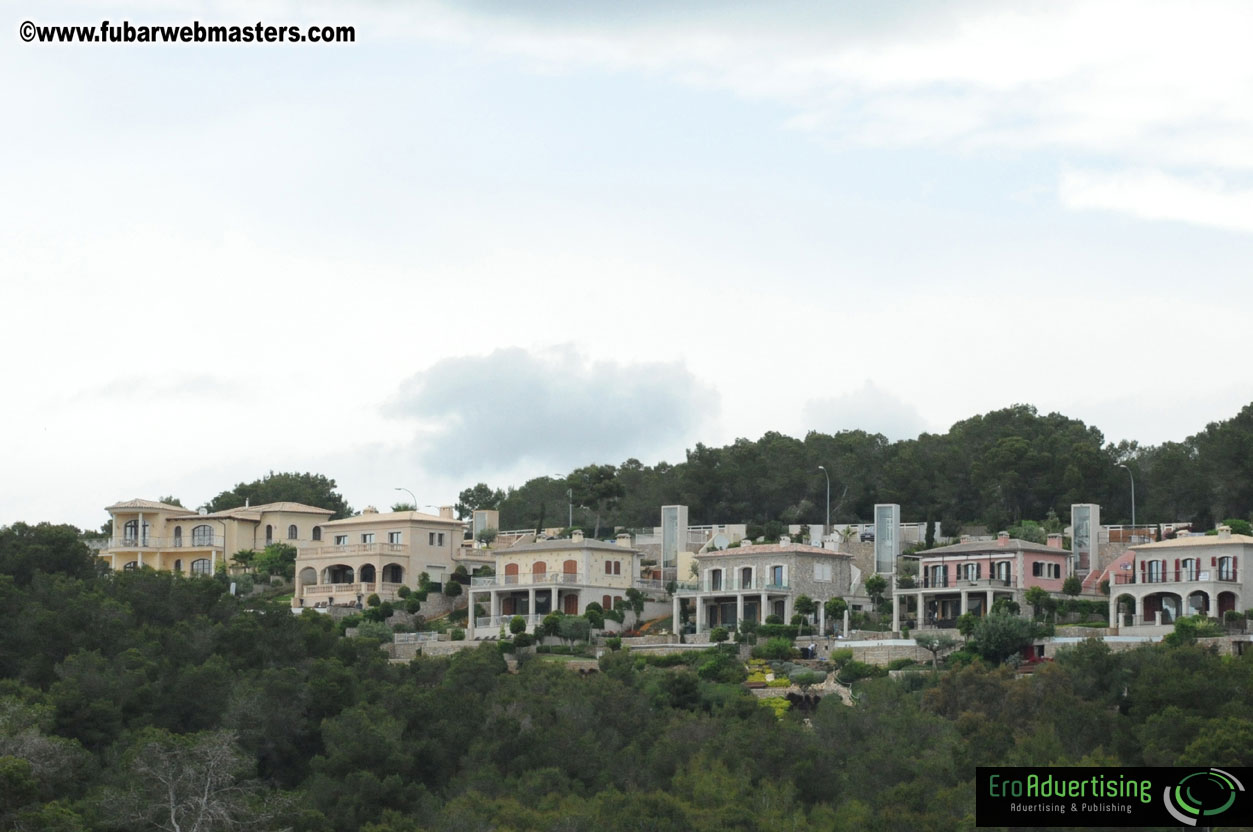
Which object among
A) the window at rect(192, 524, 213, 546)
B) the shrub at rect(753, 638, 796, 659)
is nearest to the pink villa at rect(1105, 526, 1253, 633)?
the shrub at rect(753, 638, 796, 659)

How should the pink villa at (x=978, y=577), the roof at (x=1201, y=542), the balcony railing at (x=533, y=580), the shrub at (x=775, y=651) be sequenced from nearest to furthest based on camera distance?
the shrub at (x=775, y=651)
the roof at (x=1201, y=542)
the pink villa at (x=978, y=577)
the balcony railing at (x=533, y=580)

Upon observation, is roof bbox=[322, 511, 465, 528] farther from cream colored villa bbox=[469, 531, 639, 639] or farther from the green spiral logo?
the green spiral logo

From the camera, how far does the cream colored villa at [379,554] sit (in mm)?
105750

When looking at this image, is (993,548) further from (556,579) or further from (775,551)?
(556,579)

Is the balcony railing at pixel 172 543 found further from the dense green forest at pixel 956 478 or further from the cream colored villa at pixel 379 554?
the dense green forest at pixel 956 478

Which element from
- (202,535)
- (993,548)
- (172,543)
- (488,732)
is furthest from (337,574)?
(488,732)

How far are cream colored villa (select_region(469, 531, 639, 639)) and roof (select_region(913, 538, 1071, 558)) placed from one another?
1346 centimetres

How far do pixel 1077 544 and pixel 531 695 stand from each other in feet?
96.1

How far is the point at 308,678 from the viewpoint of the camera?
7756 cm

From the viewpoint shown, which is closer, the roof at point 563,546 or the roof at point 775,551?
the roof at point 775,551

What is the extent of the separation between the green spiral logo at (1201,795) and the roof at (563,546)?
47.9 m

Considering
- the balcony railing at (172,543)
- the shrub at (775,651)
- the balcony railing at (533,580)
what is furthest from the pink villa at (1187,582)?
the balcony railing at (172,543)

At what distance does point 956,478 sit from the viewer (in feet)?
367

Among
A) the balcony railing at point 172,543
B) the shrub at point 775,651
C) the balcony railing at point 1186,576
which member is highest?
the balcony railing at point 172,543
